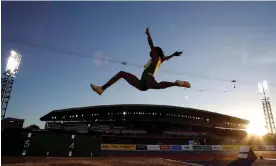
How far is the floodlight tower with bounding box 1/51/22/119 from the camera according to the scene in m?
34.9

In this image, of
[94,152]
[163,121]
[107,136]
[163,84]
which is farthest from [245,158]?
[163,121]

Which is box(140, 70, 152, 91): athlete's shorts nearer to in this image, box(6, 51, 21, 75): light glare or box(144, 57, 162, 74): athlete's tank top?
box(144, 57, 162, 74): athlete's tank top

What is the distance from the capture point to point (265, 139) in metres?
53.2

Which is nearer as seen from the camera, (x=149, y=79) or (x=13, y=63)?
(x=149, y=79)

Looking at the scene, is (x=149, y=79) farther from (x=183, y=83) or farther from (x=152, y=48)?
(x=183, y=83)

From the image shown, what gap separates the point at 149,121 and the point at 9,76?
2919cm

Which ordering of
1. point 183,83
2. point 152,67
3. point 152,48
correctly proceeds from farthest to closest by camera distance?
point 183,83
point 152,67
point 152,48

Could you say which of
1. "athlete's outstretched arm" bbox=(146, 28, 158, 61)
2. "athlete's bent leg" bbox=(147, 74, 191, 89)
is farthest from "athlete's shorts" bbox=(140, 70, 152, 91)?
"athlete's outstretched arm" bbox=(146, 28, 158, 61)

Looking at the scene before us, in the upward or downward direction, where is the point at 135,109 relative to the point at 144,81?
upward

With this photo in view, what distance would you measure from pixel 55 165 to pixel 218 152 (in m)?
32.1

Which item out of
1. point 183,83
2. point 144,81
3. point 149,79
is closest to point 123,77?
point 144,81

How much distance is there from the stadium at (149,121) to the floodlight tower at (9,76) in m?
9.82

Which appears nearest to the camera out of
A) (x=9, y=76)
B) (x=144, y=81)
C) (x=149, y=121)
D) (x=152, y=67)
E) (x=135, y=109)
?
(x=144, y=81)

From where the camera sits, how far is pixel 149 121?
48906 millimetres
